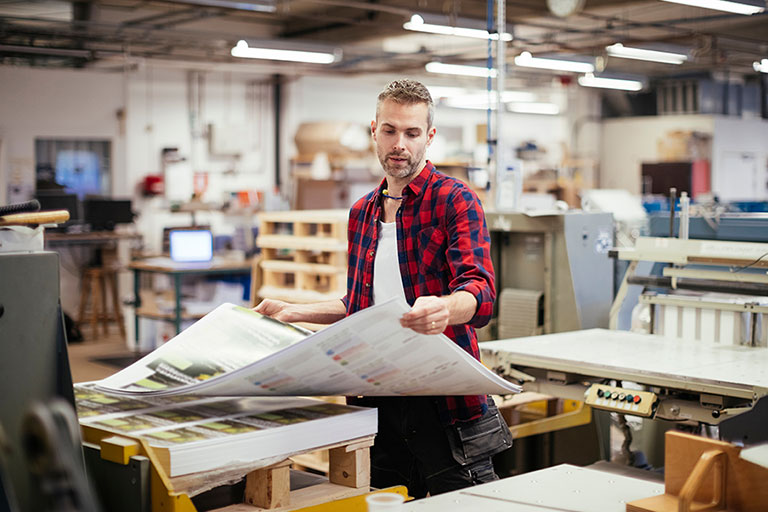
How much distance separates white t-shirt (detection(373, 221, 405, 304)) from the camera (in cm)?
210

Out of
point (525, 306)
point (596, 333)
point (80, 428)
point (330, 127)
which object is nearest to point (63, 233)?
point (330, 127)

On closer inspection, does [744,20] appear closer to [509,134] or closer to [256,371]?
[509,134]

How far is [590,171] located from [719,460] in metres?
14.6

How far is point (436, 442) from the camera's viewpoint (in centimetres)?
210

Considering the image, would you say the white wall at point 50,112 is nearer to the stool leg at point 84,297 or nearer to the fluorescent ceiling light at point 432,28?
the stool leg at point 84,297

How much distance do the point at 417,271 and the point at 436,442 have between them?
404 millimetres

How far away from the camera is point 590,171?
15.6m

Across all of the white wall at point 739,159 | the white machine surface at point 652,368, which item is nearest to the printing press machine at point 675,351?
the white machine surface at point 652,368

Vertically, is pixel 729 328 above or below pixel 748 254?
below

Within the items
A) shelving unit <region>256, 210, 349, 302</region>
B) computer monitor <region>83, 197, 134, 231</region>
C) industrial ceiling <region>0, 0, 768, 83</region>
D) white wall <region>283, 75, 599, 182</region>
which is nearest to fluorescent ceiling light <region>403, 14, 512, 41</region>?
industrial ceiling <region>0, 0, 768, 83</region>

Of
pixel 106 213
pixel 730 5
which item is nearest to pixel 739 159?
pixel 730 5

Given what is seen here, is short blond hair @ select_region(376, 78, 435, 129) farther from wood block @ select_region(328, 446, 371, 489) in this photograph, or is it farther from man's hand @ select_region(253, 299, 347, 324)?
wood block @ select_region(328, 446, 371, 489)

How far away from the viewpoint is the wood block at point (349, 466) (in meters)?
1.73

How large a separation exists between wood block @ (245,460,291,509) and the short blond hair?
838 mm
